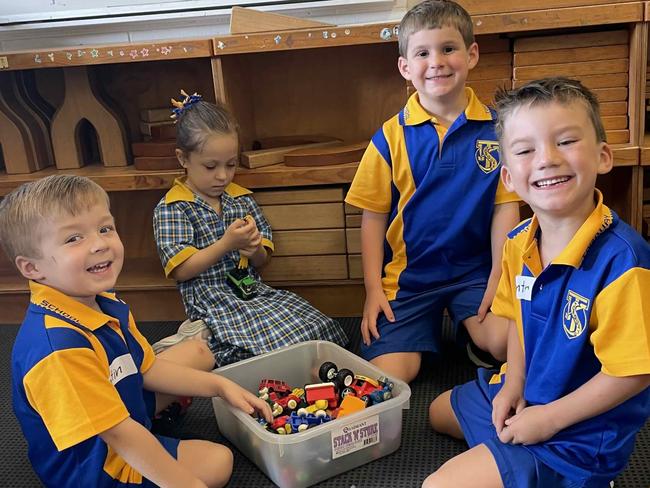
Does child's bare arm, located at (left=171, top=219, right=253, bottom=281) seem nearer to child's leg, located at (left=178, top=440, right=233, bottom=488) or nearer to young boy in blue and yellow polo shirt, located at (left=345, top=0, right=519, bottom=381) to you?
young boy in blue and yellow polo shirt, located at (left=345, top=0, right=519, bottom=381)

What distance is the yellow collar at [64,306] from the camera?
2.92 ft

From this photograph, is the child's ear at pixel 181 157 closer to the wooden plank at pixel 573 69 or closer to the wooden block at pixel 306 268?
the wooden block at pixel 306 268

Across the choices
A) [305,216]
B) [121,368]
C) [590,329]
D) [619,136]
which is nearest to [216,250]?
[305,216]

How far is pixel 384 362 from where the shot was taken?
1321 millimetres

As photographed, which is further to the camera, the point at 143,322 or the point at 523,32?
the point at 143,322

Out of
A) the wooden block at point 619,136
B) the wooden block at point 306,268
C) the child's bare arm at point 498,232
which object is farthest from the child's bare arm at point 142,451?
the wooden block at point 619,136

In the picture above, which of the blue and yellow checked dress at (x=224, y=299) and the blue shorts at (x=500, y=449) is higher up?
the blue and yellow checked dress at (x=224, y=299)

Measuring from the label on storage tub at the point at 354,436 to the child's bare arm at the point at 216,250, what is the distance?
53 centimetres

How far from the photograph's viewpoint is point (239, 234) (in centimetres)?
141

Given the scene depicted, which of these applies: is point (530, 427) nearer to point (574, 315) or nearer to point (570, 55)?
point (574, 315)

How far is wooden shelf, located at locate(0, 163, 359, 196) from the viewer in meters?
1.57

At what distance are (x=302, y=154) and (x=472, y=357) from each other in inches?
24.7

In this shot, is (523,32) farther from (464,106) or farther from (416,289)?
(416,289)

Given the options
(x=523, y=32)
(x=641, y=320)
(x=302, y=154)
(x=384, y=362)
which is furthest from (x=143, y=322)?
(x=641, y=320)
